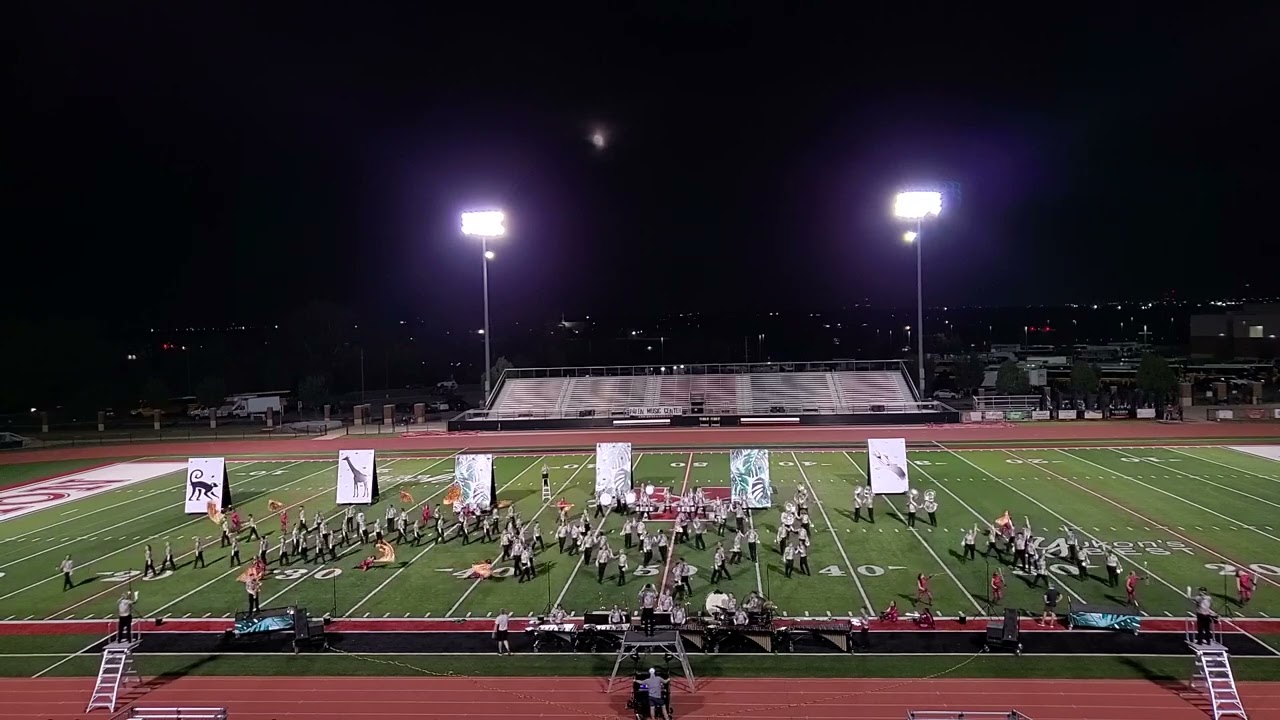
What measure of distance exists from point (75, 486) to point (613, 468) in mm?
24762

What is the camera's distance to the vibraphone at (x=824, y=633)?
14.2 metres

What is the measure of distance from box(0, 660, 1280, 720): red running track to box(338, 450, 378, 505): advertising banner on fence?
45.4 ft

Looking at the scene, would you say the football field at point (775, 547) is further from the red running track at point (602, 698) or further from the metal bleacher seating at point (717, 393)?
the metal bleacher seating at point (717, 393)

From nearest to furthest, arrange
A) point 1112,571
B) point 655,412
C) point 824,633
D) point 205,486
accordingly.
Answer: point 824,633 → point 1112,571 → point 205,486 → point 655,412

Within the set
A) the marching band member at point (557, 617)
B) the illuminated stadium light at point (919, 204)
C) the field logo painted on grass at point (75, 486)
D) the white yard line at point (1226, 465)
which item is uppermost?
the illuminated stadium light at point (919, 204)

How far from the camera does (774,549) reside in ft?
68.4

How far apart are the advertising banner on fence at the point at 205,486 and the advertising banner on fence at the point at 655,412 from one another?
25866 millimetres

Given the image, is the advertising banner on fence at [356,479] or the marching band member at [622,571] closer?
the marching band member at [622,571]

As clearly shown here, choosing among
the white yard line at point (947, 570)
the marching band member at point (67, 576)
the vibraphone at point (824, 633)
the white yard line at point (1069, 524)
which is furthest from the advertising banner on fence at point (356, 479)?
the white yard line at point (1069, 524)

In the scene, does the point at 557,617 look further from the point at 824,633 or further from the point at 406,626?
the point at 824,633

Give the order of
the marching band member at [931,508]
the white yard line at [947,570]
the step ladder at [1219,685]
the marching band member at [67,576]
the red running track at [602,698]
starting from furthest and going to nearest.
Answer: the marching band member at [931,508] → the marching band member at [67,576] → the white yard line at [947,570] → the red running track at [602,698] → the step ladder at [1219,685]

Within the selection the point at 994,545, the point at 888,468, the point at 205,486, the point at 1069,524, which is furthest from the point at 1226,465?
the point at 205,486

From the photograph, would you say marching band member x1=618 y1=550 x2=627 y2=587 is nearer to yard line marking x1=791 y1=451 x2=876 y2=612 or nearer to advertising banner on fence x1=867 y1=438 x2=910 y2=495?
yard line marking x1=791 y1=451 x2=876 y2=612

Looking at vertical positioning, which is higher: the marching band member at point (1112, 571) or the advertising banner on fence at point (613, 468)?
the advertising banner on fence at point (613, 468)
